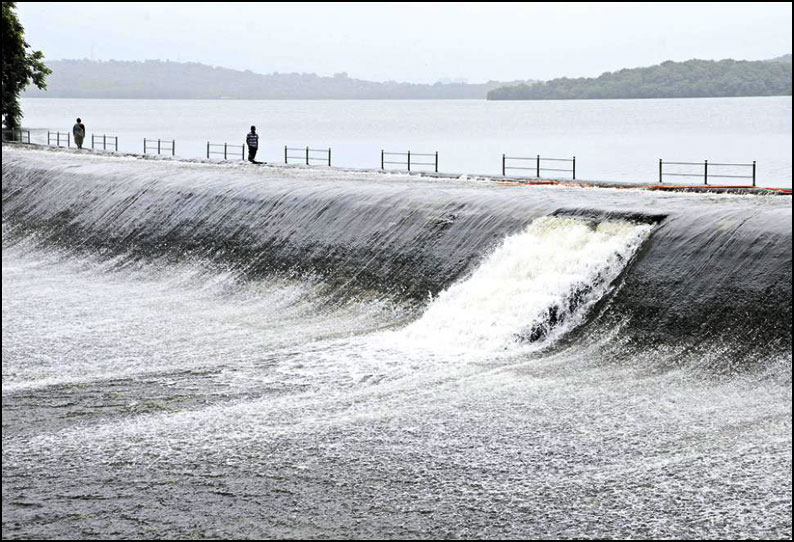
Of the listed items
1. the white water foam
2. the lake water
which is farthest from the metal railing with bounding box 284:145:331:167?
the white water foam

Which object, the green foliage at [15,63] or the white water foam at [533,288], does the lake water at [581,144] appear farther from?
the white water foam at [533,288]

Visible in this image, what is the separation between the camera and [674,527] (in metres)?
10.4

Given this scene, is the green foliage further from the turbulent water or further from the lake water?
the turbulent water

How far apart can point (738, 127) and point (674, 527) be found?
393 ft

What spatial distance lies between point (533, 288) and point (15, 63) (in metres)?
54.2

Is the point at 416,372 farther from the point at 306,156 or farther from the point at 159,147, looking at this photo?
the point at 159,147

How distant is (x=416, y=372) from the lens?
52.8ft

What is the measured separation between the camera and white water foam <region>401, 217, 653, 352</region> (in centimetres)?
1791

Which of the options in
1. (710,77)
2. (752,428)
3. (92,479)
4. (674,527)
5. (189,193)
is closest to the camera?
(674,527)

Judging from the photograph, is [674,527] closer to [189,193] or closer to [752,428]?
[752,428]

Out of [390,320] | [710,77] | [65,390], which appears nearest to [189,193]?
[390,320]

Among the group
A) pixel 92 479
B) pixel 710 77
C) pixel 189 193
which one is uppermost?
pixel 710 77

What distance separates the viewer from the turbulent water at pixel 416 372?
11.1 meters

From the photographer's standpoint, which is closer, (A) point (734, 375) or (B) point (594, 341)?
(A) point (734, 375)
